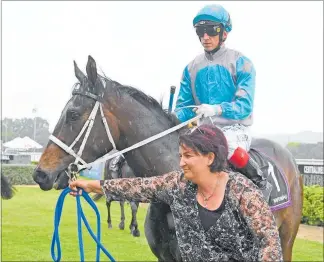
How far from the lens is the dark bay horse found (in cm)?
314

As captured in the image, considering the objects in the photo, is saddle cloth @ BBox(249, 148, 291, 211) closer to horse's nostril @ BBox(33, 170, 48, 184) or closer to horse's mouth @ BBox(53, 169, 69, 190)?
horse's mouth @ BBox(53, 169, 69, 190)

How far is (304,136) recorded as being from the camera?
146ft

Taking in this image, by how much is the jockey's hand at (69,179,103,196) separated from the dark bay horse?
1.48 ft

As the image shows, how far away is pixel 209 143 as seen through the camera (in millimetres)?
2232

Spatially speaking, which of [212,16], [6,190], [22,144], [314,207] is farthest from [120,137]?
[22,144]

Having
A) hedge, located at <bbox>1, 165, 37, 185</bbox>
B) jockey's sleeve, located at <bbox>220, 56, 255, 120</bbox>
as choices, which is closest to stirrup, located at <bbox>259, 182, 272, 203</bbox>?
jockey's sleeve, located at <bbox>220, 56, 255, 120</bbox>

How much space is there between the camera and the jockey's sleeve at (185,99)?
12.1 ft

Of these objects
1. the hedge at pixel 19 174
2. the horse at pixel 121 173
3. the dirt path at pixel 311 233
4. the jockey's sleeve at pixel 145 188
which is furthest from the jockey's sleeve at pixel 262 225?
the hedge at pixel 19 174

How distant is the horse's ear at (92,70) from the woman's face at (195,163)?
122cm

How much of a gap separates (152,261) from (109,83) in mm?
4513

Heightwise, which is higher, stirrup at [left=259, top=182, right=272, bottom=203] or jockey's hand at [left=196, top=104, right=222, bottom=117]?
jockey's hand at [left=196, top=104, right=222, bottom=117]

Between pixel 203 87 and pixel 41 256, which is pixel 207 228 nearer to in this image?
pixel 203 87

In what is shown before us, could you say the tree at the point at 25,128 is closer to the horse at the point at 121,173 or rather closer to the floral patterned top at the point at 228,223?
the horse at the point at 121,173

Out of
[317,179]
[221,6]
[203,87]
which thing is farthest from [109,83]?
[317,179]
